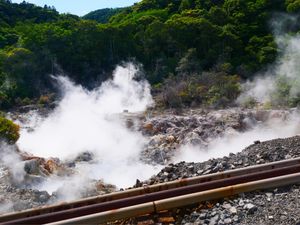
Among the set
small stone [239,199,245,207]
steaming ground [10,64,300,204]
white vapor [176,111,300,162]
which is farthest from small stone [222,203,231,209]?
white vapor [176,111,300,162]

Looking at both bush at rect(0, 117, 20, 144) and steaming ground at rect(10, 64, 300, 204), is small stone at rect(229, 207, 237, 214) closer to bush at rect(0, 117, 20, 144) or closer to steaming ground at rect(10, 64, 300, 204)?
steaming ground at rect(10, 64, 300, 204)

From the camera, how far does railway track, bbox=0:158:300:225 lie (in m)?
4.75

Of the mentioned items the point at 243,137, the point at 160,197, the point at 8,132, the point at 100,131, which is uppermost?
the point at 160,197

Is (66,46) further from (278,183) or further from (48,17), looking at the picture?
(278,183)

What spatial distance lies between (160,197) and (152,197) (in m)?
0.10

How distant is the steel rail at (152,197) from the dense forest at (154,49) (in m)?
21.6

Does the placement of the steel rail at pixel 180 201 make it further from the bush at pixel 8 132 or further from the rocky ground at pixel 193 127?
the bush at pixel 8 132

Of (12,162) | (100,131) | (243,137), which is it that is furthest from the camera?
(100,131)

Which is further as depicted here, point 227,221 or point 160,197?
point 160,197

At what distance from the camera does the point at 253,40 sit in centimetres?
3092

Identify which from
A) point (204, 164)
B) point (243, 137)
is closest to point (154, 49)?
point (243, 137)

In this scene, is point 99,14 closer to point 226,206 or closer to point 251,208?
point 226,206

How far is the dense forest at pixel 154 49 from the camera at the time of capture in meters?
29.1

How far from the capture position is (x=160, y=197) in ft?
16.8
